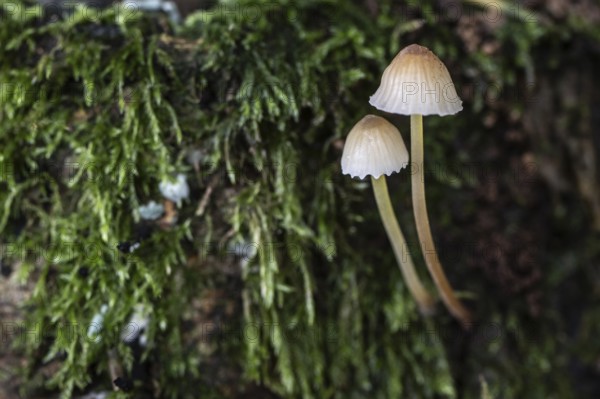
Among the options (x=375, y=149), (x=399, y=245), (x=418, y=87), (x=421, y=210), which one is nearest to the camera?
(x=418, y=87)

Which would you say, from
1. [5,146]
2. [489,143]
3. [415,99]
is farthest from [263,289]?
[489,143]

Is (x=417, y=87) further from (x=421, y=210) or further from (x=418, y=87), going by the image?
(x=421, y=210)

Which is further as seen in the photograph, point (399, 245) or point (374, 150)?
point (399, 245)

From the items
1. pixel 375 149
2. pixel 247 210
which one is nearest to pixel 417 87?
pixel 375 149

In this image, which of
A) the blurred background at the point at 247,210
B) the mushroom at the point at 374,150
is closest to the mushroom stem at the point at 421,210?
the mushroom at the point at 374,150

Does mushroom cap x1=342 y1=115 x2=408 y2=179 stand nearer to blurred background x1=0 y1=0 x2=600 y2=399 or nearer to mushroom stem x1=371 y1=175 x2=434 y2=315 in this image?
mushroom stem x1=371 y1=175 x2=434 y2=315

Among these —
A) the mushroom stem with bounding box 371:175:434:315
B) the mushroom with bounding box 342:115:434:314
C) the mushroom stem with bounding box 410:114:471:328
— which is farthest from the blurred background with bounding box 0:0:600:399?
the mushroom with bounding box 342:115:434:314

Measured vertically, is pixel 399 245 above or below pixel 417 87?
below
